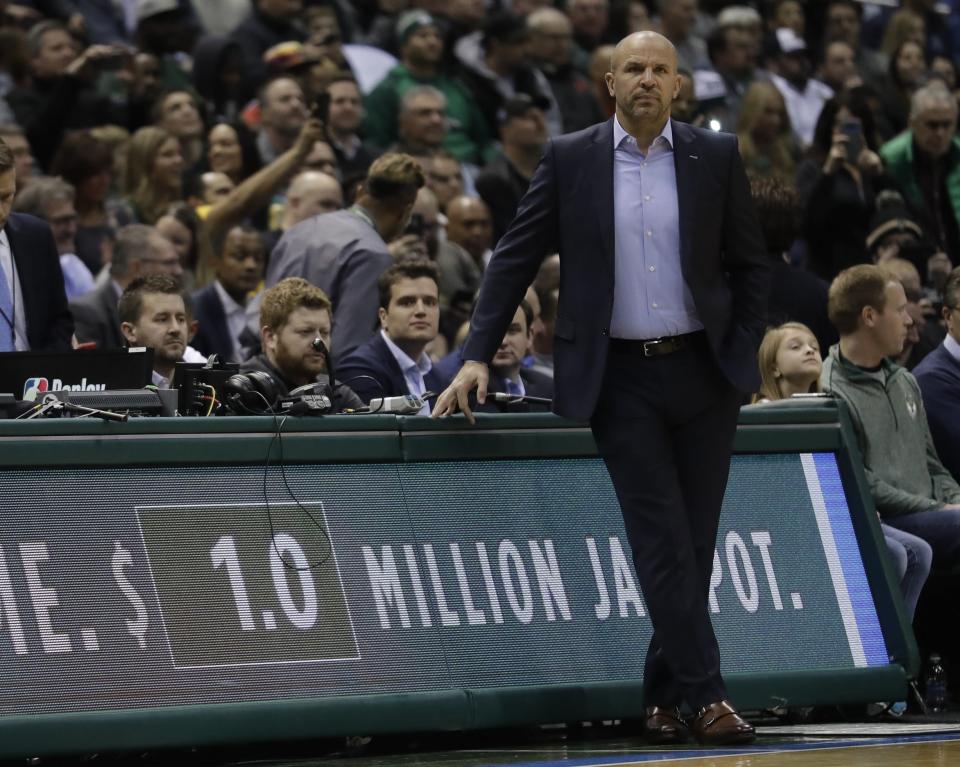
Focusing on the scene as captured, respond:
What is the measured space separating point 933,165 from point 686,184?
8133 mm

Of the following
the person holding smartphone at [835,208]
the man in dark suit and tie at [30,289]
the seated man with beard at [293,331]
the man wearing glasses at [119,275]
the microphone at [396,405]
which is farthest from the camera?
the person holding smartphone at [835,208]

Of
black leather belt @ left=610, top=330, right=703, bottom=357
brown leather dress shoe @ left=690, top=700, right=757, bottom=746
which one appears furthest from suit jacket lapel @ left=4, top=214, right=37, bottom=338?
brown leather dress shoe @ left=690, top=700, right=757, bottom=746

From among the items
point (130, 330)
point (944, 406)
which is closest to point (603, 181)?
point (130, 330)

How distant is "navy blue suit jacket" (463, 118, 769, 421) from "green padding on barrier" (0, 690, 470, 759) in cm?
109

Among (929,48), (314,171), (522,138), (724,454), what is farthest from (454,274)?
(929,48)

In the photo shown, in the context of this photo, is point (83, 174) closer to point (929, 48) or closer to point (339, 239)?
point (339, 239)

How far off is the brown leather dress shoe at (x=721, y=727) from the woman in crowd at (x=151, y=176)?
6.66m

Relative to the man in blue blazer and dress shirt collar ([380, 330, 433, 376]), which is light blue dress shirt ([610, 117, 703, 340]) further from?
dress shirt collar ([380, 330, 433, 376])

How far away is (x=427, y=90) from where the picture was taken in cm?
1333

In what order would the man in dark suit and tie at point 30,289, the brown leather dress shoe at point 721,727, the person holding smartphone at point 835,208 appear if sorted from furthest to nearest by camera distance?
1. the person holding smartphone at point 835,208
2. the man in dark suit and tie at point 30,289
3. the brown leather dress shoe at point 721,727

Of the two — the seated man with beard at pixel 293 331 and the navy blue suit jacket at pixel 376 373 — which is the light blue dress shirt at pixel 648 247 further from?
the navy blue suit jacket at pixel 376 373

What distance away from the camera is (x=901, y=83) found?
16672 mm


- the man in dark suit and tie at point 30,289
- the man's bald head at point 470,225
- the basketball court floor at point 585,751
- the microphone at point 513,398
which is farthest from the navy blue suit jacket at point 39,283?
the man's bald head at point 470,225

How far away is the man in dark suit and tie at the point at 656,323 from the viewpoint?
20.4 feet
